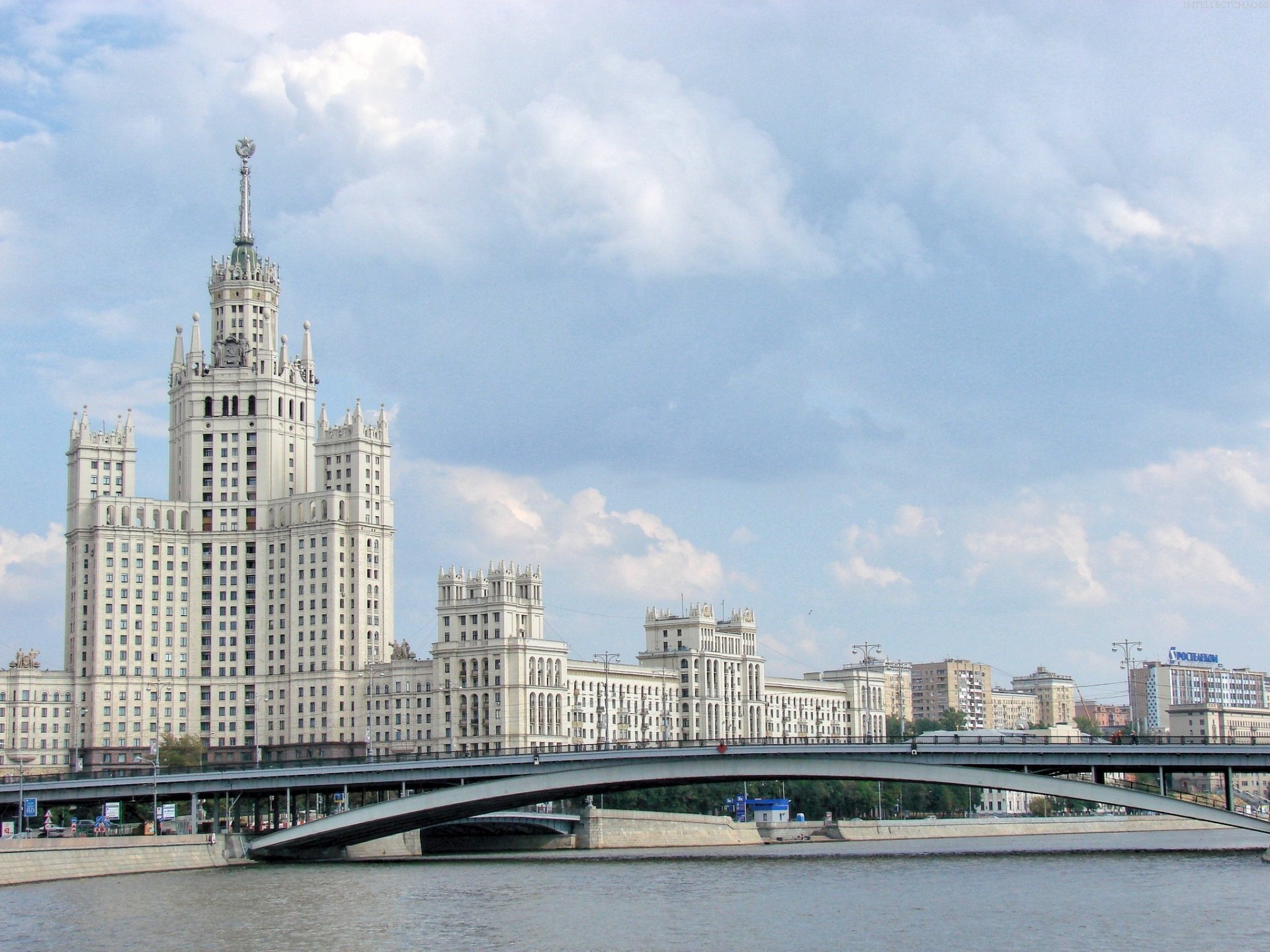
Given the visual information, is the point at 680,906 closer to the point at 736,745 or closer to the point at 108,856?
the point at 736,745

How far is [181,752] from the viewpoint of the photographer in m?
193

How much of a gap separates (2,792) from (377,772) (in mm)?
27188

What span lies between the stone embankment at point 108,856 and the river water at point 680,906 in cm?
190

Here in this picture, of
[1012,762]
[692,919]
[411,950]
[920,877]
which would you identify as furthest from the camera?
[1012,762]

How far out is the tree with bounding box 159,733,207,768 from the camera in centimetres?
19138

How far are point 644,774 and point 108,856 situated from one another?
1344 inches

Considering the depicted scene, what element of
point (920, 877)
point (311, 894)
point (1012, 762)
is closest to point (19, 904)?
point (311, 894)

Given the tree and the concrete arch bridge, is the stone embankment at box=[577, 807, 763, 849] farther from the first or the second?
the tree

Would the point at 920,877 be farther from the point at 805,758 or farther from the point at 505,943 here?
the point at 505,943

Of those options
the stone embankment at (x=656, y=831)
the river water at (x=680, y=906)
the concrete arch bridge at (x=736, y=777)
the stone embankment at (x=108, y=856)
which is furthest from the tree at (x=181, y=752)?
the river water at (x=680, y=906)

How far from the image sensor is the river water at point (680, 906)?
3078 inches

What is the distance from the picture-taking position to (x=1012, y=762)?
393 feet

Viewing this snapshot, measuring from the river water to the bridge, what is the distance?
4172 millimetres

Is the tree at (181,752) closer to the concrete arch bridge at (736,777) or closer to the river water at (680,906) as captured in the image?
the concrete arch bridge at (736,777)
